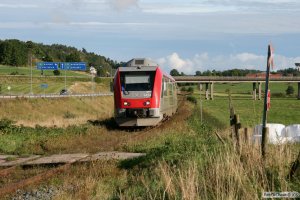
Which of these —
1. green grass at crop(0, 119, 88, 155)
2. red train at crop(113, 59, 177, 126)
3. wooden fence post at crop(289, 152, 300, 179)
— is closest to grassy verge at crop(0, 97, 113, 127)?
red train at crop(113, 59, 177, 126)

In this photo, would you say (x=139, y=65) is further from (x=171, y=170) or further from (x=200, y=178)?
(x=200, y=178)

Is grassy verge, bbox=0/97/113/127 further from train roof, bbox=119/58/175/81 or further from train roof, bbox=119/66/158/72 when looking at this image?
train roof, bbox=119/66/158/72

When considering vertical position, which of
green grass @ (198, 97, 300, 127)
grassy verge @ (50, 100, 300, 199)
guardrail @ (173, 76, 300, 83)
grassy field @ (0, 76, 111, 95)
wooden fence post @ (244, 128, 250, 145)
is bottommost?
green grass @ (198, 97, 300, 127)

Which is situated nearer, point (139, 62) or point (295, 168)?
point (295, 168)

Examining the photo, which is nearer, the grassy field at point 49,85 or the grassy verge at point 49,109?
the grassy verge at point 49,109

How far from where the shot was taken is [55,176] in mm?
11758

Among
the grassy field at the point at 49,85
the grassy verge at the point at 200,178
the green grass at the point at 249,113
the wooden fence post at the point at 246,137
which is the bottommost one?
the green grass at the point at 249,113

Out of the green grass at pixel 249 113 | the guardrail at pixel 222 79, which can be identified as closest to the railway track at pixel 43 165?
the green grass at pixel 249 113

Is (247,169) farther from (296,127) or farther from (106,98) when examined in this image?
(106,98)

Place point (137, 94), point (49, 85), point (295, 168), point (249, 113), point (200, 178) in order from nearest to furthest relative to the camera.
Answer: point (295, 168) < point (200, 178) < point (249, 113) < point (137, 94) < point (49, 85)

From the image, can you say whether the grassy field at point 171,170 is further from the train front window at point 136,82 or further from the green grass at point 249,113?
the train front window at point 136,82

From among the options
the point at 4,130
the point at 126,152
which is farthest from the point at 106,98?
the point at 126,152

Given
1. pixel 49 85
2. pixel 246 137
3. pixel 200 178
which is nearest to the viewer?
pixel 200 178

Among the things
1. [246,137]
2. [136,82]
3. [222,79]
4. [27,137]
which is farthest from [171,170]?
[222,79]
